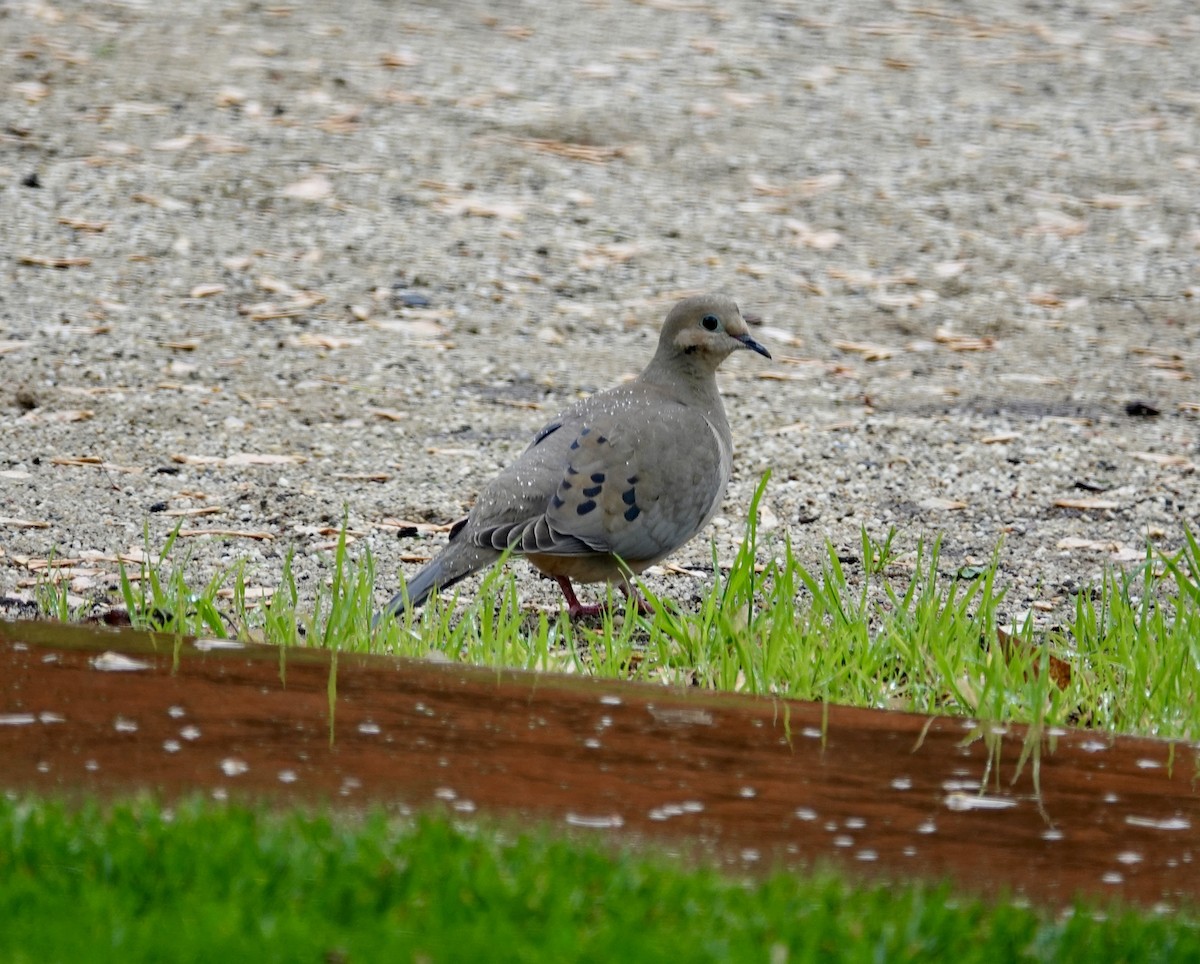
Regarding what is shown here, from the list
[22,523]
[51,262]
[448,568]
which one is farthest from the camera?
[51,262]

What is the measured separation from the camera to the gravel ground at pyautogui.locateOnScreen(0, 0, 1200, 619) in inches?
256

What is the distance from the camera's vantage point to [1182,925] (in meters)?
3.03

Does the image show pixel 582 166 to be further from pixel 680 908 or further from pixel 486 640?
pixel 680 908

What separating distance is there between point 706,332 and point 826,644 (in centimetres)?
146

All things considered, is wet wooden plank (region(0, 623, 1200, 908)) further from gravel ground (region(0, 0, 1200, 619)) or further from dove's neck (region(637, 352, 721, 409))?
dove's neck (region(637, 352, 721, 409))

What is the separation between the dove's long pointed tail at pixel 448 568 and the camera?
5.09m

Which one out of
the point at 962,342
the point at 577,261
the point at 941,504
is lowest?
the point at 941,504

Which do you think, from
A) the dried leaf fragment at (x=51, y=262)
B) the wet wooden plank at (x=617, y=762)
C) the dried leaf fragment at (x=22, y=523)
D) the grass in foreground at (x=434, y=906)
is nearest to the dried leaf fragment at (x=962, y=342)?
the dried leaf fragment at (x=51, y=262)

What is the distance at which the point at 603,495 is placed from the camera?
17.5 ft

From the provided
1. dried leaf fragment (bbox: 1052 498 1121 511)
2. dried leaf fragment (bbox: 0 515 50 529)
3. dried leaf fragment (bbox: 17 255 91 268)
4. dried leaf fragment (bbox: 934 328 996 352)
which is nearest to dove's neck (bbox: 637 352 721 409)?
dried leaf fragment (bbox: 1052 498 1121 511)

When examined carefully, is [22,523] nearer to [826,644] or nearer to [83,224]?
[826,644]

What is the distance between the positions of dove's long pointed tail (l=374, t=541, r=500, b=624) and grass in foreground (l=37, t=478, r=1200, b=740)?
71mm

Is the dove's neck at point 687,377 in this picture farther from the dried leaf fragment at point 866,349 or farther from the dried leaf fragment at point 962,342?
the dried leaf fragment at point 962,342

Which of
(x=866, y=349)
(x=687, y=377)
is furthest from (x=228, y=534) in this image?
(x=866, y=349)
